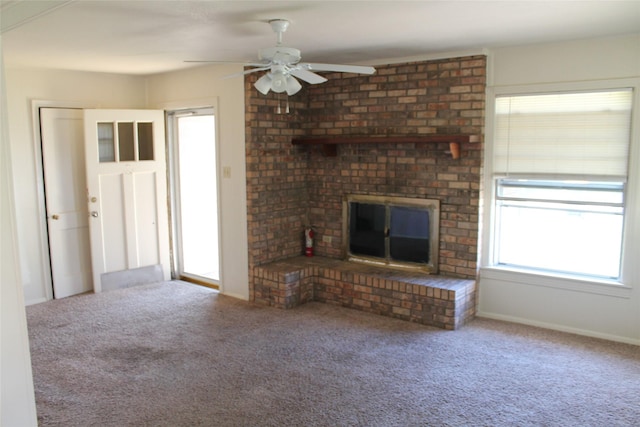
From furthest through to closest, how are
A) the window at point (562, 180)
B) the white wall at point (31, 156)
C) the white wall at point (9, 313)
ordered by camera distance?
the white wall at point (31, 156)
the window at point (562, 180)
the white wall at point (9, 313)

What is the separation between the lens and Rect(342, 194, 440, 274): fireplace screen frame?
4.75 metres

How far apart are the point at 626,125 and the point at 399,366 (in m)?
2.49

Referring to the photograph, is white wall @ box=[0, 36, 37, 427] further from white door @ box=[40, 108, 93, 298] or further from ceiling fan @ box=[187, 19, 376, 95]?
white door @ box=[40, 108, 93, 298]

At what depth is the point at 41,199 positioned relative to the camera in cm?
526

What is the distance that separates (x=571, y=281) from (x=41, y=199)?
507 centimetres

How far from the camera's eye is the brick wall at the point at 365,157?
453 cm

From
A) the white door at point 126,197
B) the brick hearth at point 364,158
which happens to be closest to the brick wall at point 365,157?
the brick hearth at point 364,158

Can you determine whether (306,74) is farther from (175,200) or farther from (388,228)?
(175,200)

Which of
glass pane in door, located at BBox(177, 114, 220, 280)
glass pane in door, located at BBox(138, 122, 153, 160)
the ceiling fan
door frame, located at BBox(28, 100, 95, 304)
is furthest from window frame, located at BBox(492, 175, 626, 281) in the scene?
door frame, located at BBox(28, 100, 95, 304)

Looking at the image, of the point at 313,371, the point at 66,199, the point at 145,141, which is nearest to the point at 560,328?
the point at 313,371

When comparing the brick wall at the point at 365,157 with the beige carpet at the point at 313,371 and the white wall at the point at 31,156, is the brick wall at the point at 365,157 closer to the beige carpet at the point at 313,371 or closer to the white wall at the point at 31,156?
the beige carpet at the point at 313,371

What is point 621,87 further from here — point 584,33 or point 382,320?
point 382,320

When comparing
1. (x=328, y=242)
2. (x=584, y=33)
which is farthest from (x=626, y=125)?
(x=328, y=242)

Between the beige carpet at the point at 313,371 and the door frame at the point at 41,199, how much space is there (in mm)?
466
